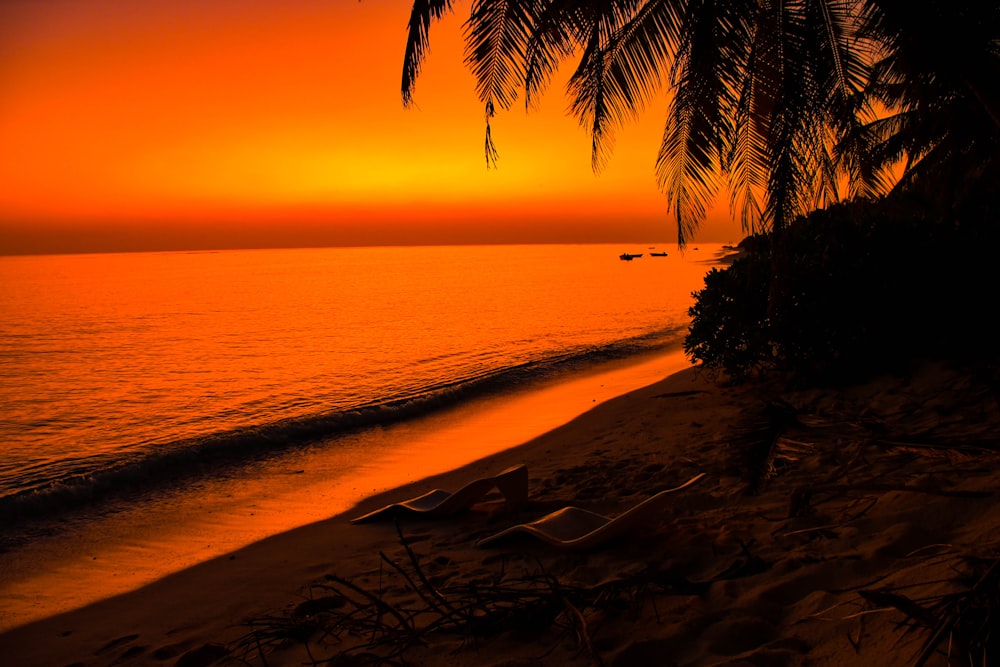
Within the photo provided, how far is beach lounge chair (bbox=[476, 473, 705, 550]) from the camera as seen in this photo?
379 centimetres

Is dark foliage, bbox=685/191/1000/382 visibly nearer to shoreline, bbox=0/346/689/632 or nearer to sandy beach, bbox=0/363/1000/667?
sandy beach, bbox=0/363/1000/667

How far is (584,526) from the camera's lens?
4.16m

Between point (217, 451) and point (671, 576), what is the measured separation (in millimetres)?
7885

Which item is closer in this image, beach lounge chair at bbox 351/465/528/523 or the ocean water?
beach lounge chair at bbox 351/465/528/523

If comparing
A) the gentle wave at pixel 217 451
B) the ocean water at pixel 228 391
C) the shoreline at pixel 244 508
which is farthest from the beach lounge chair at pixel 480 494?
the gentle wave at pixel 217 451

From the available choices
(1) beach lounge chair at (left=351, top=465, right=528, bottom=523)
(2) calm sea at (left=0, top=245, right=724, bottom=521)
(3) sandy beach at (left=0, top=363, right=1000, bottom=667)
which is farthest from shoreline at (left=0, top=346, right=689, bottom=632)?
(1) beach lounge chair at (left=351, top=465, right=528, bottom=523)

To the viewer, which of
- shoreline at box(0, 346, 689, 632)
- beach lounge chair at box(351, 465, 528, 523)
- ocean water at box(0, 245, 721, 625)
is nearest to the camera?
beach lounge chair at box(351, 465, 528, 523)

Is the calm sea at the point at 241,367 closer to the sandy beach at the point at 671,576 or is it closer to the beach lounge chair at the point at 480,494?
the sandy beach at the point at 671,576

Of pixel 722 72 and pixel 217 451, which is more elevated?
pixel 722 72

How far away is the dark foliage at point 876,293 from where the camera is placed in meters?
6.88

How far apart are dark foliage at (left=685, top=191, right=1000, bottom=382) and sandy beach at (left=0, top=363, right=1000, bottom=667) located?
98 centimetres

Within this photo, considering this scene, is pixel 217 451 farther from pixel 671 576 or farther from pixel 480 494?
pixel 671 576

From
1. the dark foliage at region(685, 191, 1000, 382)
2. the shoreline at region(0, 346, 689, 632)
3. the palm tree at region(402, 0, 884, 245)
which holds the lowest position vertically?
the shoreline at region(0, 346, 689, 632)

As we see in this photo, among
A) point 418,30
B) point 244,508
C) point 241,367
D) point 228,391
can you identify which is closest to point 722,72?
point 418,30
